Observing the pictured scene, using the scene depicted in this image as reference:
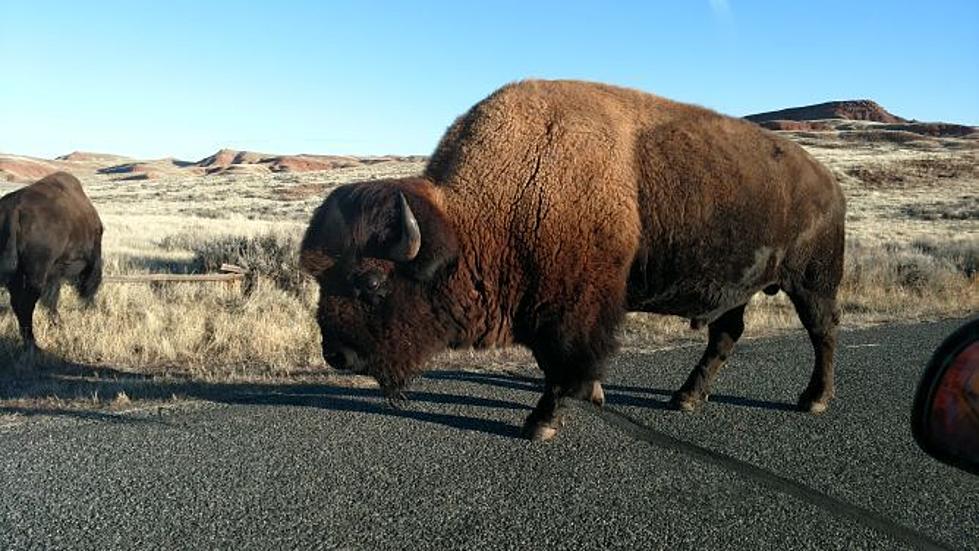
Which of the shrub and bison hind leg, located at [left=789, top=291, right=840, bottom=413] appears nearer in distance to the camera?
bison hind leg, located at [left=789, top=291, right=840, bottom=413]

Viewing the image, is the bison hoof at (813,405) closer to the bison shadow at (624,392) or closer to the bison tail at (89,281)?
the bison shadow at (624,392)

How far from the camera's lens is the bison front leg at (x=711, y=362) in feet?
20.9

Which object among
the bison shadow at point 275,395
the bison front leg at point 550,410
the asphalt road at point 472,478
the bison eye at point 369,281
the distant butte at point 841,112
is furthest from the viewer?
the distant butte at point 841,112

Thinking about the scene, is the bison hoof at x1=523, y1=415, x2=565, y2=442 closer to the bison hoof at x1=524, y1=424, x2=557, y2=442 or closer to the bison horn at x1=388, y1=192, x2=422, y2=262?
the bison hoof at x1=524, y1=424, x2=557, y2=442

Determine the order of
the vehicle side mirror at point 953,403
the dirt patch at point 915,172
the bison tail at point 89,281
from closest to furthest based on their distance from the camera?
the vehicle side mirror at point 953,403
the bison tail at point 89,281
the dirt patch at point 915,172

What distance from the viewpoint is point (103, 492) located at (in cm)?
422

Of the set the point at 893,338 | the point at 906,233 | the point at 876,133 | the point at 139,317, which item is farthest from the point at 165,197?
the point at 876,133

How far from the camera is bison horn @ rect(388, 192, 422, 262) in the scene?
477 cm

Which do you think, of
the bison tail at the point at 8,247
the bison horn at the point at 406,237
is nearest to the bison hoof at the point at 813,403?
the bison horn at the point at 406,237

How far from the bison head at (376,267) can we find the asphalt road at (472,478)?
0.67 m

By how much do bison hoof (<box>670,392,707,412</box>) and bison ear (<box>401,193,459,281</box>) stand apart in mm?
2429

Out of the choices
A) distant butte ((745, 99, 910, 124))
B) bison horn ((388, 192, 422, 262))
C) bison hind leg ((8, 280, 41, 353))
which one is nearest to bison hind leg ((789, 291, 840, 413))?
bison horn ((388, 192, 422, 262))

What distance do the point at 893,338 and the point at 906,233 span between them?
2025cm

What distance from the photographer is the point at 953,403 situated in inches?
65.2
